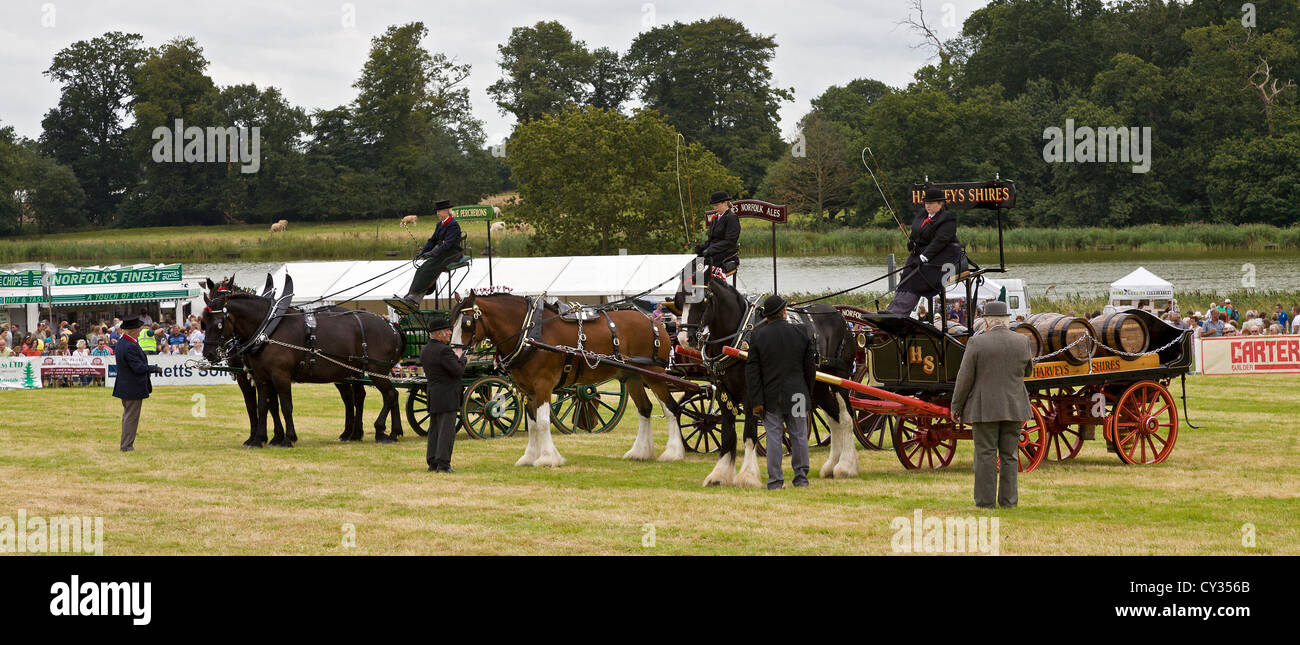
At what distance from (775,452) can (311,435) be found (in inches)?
366

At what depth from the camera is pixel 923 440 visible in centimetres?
1352

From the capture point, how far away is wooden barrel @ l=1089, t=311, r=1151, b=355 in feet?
43.9

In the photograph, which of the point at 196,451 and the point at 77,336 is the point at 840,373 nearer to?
the point at 196,451

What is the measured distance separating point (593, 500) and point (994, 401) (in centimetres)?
353

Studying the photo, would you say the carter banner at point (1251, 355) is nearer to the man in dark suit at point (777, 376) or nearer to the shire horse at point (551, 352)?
the shire horse at point (551, 352)

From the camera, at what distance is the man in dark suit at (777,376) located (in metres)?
11.7

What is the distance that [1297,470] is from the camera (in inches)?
517

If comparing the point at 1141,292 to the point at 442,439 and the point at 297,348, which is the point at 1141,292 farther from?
the point at 442,439

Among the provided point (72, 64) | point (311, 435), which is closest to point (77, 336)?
point (311, 435)

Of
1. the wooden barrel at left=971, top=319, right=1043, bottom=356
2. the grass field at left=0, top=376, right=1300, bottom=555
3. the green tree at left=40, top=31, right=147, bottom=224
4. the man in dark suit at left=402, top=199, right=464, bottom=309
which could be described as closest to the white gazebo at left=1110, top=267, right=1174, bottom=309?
the grass field at left=0, top=376, right=1300, bottom=555

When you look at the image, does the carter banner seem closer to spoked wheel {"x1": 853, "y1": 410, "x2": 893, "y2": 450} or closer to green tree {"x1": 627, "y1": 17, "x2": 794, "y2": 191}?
spoked wheel {"x1": 853, "y1": 410, "x2": 893, "y2": 450}

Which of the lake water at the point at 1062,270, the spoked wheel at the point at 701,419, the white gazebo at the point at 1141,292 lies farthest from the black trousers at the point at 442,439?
the lake water at the point at 1062,270

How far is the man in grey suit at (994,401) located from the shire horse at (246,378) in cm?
933

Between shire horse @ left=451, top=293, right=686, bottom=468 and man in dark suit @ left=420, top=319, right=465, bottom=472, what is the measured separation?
20 cm
